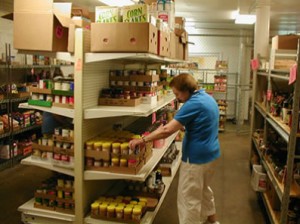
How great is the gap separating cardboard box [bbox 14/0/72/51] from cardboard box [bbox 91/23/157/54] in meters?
0.36

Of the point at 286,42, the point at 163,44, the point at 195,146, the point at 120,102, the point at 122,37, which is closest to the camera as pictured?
the point at 122,37

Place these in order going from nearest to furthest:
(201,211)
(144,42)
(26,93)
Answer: (144,42) < (201,211) < (26,93)

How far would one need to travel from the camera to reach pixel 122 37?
2492 millimetres

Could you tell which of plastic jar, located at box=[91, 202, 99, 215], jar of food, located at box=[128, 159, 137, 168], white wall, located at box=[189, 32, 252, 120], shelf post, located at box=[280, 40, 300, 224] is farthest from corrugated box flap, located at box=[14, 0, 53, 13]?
white wall, located at box=[189, 32, 252, 120]

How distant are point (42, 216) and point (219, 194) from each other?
234 cm

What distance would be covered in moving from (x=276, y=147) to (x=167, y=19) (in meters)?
2.09

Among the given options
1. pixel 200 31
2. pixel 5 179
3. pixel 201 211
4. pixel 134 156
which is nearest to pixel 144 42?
pixel 134 156

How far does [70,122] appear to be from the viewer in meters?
3.40

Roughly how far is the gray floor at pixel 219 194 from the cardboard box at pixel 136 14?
2.15 m

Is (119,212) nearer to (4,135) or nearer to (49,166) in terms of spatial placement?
(49,166)

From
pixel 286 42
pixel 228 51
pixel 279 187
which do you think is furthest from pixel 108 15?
pixel 228 51

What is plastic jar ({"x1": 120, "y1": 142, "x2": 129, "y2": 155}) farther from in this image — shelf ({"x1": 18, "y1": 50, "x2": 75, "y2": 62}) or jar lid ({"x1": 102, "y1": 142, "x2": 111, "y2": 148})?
shelf ({"x1": 18, "y1": 50, "x2": 75, "y2": 62})

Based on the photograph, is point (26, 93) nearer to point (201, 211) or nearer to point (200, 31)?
point (201, 211)

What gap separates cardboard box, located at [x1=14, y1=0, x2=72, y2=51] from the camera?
8.70 feet
